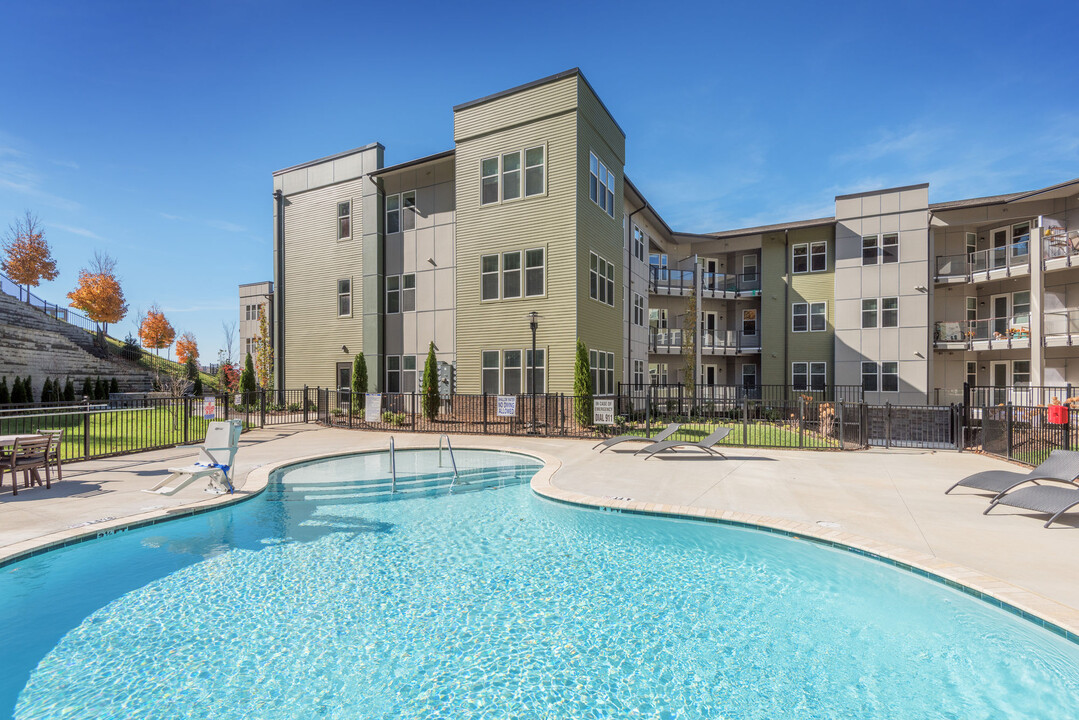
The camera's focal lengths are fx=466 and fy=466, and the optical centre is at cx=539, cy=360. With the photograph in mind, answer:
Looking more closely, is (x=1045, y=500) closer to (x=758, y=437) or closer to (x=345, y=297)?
(x=758, y=437)

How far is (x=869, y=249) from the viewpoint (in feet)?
79.5

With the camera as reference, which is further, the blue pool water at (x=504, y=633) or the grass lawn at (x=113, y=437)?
the grass lawn at (x=113, y=437)

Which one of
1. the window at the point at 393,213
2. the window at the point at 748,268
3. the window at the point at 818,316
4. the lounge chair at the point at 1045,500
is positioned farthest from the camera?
the window at the point at 748,268

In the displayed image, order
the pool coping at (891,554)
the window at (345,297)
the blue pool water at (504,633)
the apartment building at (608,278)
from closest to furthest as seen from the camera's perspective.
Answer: the blue pool water at (504,633)
the pool coping at (891,554)
the apartment building at (608,278)
the window at (345,297)

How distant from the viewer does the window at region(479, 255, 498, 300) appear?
18.9 meters

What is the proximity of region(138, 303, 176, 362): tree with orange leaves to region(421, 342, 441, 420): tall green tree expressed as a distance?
50688 mm

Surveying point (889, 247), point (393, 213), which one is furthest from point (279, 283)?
point (889, 247)

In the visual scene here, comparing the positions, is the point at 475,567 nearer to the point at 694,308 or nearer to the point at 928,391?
the point at 694,308

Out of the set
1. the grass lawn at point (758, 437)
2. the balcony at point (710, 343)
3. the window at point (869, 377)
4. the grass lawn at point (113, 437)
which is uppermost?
the balcony at point (710, 343)

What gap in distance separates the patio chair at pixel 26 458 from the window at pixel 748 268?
97.5 ft

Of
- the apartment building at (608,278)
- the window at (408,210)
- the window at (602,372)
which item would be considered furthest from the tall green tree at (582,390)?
the window at (408,210)

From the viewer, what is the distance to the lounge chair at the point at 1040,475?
6852mm

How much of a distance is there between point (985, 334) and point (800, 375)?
8007mm

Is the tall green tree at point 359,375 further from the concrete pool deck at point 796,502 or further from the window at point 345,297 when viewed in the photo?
the concrete pool deck at point 796,502
